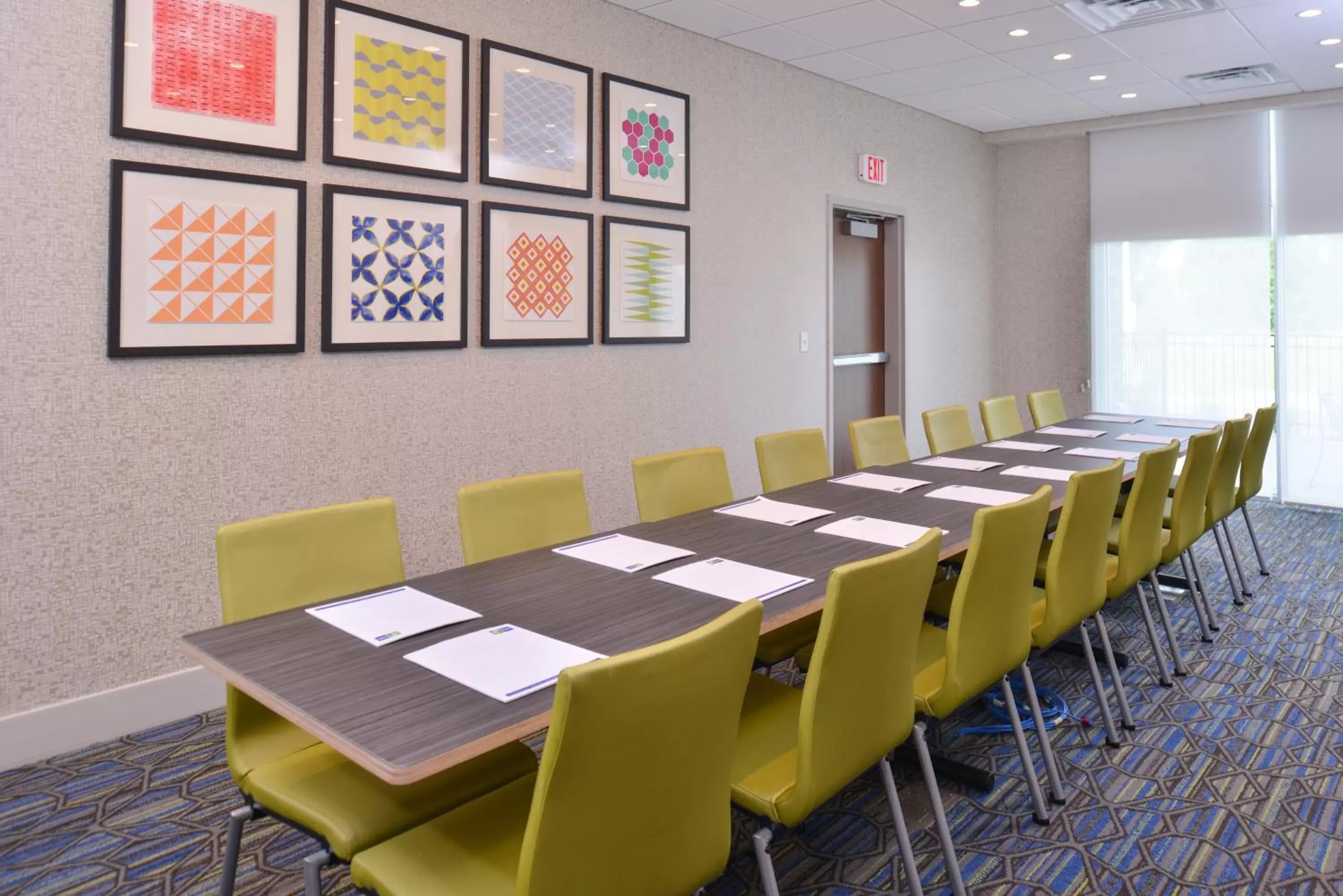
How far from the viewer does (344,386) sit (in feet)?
12.0

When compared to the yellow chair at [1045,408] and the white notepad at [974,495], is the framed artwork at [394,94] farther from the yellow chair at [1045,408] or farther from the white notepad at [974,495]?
the yellow chair at [1045,408]

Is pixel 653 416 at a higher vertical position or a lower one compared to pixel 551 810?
higher

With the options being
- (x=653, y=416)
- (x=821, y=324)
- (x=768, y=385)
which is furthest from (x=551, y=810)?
(x=821, y=324)

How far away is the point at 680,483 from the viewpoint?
132 inches

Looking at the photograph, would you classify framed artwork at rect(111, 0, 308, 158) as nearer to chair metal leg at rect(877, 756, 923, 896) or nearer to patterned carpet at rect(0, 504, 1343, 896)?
patterned carpet at rect(0, 504, 1343, 896)

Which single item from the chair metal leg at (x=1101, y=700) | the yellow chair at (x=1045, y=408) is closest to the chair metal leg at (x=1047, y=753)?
the chair metal leg at (x=1101, y=700)

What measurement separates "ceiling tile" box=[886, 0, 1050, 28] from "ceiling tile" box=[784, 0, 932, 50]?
7cm

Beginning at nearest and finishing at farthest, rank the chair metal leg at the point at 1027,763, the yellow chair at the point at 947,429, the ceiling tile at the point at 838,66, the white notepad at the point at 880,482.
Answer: the chair metal leg at the point at 1027,763 < the white notepad at the point at 880,482 < the yellow chair at the point at 947,429 < the ceiling tile at the point at 838,66

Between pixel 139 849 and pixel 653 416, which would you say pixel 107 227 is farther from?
pixel 653 416

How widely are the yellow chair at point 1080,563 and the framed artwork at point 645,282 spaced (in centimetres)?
256

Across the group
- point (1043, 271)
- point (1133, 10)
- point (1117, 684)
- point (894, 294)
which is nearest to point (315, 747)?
point (1117, 684)

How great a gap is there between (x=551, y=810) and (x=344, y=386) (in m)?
2.76

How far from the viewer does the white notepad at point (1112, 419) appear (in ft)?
18.9

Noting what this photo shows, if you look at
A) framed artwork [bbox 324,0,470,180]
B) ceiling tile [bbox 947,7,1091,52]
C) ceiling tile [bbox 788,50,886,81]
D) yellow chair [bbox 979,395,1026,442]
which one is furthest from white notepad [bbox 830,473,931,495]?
ceiling tile [bbox 788,50,886,81]
